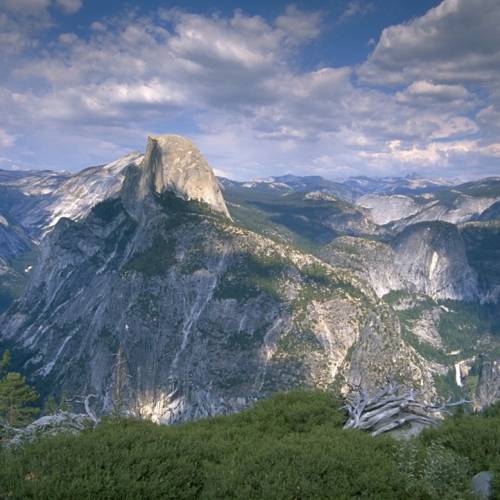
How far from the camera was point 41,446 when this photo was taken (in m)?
16.2

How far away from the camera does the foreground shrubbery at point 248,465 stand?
13945 mm

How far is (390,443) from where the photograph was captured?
17.7 meters

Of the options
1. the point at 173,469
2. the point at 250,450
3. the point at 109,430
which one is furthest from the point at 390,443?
the point at 109,430

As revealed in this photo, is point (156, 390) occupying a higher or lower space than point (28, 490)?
lower

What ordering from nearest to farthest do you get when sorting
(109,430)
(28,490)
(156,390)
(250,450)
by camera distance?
(28,490) < (250,450) < (109,430) < (156,390)

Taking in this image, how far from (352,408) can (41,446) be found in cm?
1430

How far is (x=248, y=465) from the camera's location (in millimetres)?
15477

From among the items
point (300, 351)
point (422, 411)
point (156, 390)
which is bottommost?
point (156, 390)

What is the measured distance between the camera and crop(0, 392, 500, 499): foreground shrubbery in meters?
13.9

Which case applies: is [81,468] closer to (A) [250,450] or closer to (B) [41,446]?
(B) [41,446]

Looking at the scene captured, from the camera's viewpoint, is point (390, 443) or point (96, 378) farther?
point (96, 378)

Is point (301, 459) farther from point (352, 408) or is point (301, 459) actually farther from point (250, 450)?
point (352, 408)

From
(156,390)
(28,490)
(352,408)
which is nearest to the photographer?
(28,490)

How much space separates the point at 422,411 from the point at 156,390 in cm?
18013
